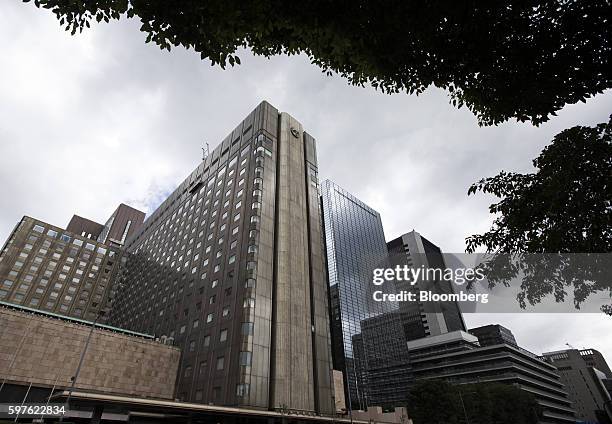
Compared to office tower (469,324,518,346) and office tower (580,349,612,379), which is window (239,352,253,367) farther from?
office tower (580,349,612,379)

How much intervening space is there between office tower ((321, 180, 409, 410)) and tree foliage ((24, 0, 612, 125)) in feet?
339

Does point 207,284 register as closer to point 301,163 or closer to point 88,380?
point 88,380

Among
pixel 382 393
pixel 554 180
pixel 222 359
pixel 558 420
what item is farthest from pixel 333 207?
pixel 554 180

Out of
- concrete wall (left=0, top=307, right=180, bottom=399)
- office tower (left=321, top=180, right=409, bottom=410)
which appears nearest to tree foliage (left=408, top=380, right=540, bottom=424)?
concrete wall (left=0, top=307, right=180, bottom=399)

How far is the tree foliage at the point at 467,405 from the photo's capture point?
158 ft

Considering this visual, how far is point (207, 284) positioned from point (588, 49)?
49608 millimetres

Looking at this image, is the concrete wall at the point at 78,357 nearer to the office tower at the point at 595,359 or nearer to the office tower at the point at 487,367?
the office tower at the point at 487,367

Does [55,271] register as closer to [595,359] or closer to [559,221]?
Result: [559,221]

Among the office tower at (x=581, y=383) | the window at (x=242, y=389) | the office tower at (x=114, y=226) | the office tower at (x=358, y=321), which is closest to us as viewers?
the window at (x=242, y=389)

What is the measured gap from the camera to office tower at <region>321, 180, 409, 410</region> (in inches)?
4122

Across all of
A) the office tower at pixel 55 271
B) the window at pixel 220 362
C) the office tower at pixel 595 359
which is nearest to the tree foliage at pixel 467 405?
the window at pixel 220 362

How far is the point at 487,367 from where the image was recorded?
3861 inches

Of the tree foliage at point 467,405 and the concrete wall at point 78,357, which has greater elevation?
the concrete wall at point 78,357

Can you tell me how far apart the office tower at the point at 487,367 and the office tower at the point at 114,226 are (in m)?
116
